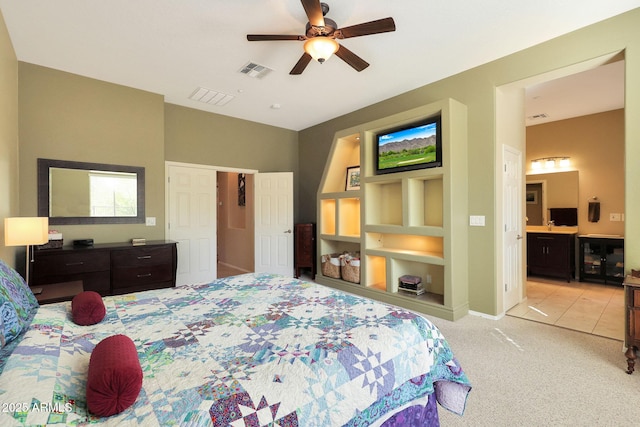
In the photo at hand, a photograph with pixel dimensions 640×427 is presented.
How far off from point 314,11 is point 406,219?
259cm

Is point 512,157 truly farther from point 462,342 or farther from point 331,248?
point 331,248

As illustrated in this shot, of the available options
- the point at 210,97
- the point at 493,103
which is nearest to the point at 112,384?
Result: the point at 493,103

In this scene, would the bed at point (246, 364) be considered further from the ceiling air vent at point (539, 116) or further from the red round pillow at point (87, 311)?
the ceiling air vent at point (539, 116)

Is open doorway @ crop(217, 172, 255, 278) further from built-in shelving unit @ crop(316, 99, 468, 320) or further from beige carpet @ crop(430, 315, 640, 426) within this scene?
beige carpet @ crop(430, 315, 640, 426)

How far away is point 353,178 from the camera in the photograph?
17.3 feet

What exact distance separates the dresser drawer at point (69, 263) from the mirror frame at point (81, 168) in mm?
676

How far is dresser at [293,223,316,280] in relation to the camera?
5.65 m

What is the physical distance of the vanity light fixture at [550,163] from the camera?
577 cm

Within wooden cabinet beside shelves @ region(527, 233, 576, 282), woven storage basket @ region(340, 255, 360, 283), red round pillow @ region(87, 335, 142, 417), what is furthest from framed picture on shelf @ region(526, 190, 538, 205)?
red round pillow @ region(87, 335, 142, 417)

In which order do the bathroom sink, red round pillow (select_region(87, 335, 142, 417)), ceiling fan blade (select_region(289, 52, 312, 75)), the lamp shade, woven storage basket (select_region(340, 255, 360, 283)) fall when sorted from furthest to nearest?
the bathroom sink < woven storage basket (select_region(340, 255, 360, 283)) < ceiling fan blade (select_region(289, 52, 312, 75)) < the lamp shade < red round pillow (select_region(87, 335, 142, 417))

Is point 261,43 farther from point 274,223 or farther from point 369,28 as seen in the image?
point 274,223

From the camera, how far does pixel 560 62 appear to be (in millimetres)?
3088

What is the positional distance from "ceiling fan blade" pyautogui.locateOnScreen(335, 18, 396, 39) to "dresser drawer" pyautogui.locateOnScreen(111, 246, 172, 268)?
11.0ft

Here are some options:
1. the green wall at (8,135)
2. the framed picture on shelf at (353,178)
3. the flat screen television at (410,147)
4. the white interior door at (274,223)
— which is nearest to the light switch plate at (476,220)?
the flat screen television at (410,147)
